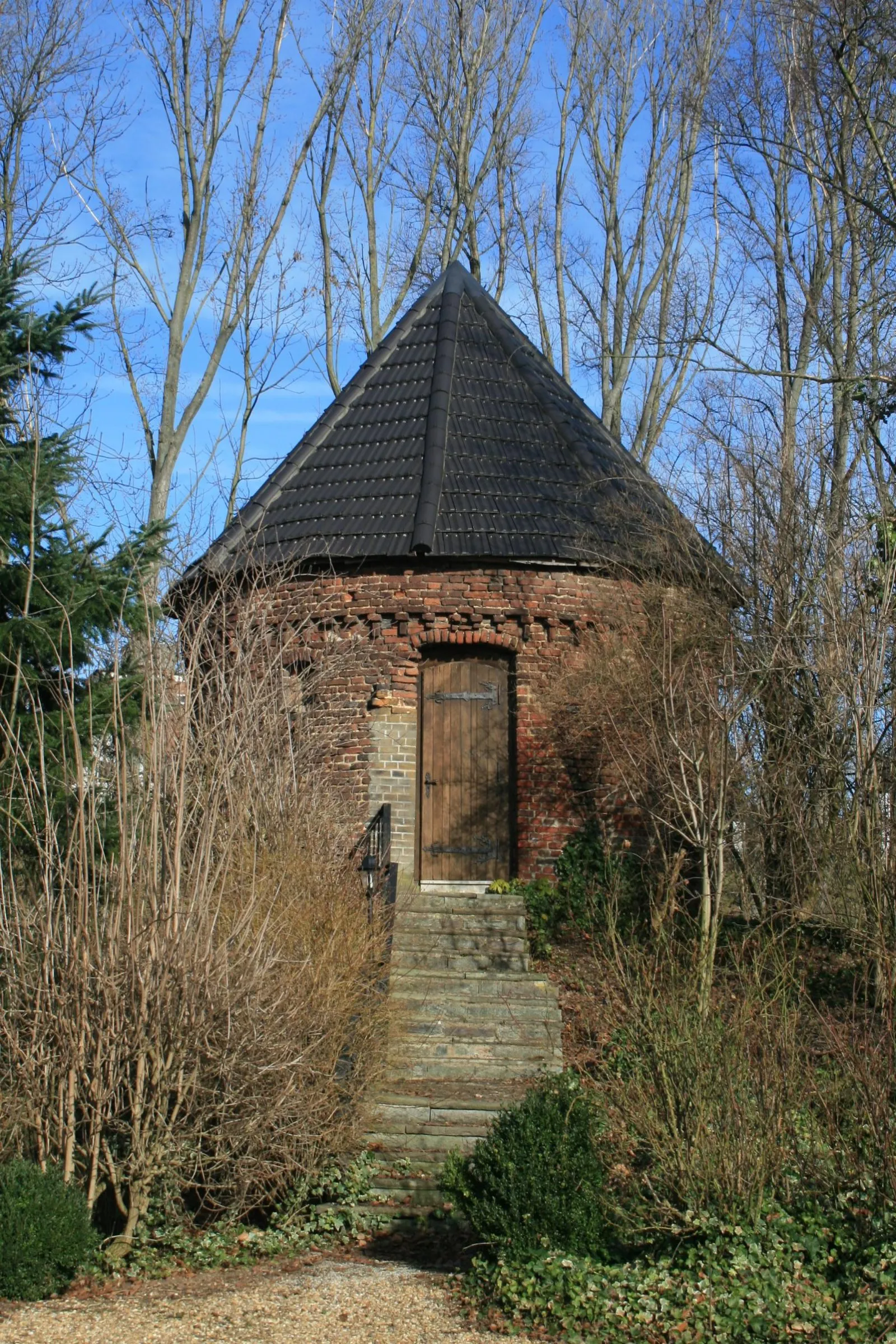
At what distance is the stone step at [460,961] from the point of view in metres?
11.5

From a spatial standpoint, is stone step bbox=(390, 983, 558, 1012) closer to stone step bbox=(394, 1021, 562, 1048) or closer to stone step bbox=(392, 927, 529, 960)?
stone step bbox=(394, 1021, 562, 1048)

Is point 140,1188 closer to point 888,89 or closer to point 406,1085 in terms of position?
point 406,1085

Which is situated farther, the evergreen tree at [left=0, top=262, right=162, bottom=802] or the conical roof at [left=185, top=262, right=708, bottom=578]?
the conical roof at [left=185, top=262, right=708, bottom=578]

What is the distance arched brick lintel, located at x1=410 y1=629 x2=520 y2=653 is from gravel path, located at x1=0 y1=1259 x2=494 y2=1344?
7.96 meters

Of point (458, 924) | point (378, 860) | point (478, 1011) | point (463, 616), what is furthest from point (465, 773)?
point (478, 1011)

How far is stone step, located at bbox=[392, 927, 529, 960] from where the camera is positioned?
1174 centimetres

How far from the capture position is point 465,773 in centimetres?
1448

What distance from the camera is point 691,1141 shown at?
6535mm

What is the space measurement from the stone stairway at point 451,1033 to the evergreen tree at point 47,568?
335 cm

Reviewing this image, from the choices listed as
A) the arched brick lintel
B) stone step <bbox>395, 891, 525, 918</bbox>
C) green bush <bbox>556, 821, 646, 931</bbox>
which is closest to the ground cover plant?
stone step <bbox>395, 891, 525, 918</bbox>

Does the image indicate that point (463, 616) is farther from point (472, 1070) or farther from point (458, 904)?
point (472, 1070)

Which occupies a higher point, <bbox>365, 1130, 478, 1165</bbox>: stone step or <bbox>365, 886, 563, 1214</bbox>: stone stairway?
<bbox>365, 886, 563, 1214</bbox>: stone stairway

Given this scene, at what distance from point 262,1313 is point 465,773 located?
27.2 ft

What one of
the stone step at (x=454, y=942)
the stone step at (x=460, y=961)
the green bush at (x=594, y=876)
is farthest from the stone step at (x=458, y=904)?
the stone step at (x=460, y=961)
